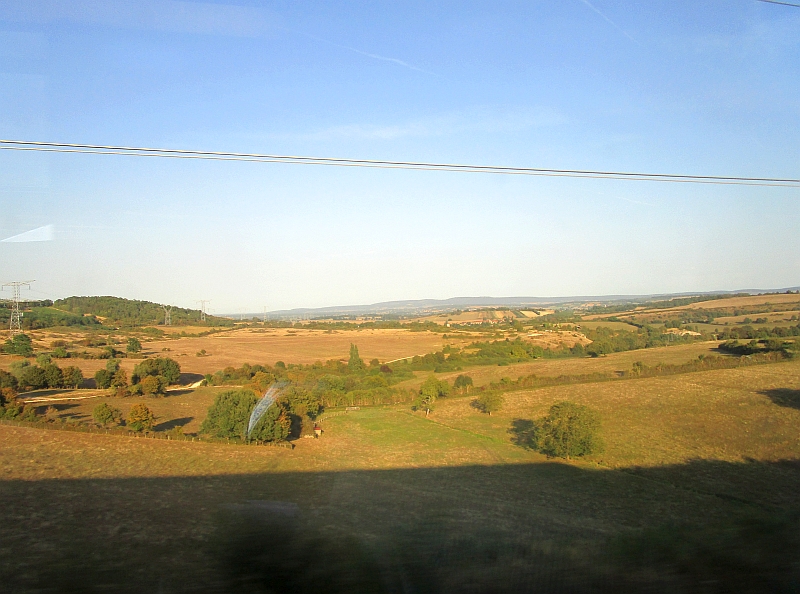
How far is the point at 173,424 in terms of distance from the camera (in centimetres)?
541

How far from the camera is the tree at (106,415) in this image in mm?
5293

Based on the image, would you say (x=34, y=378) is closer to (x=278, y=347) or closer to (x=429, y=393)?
(x=278, y=347)

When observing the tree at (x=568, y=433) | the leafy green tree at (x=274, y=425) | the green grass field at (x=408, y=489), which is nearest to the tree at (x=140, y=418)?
the green grass field at (x=408, y=489)

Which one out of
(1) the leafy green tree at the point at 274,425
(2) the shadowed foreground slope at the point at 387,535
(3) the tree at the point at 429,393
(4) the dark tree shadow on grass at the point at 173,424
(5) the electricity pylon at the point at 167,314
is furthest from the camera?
(5) the electricity pylon at the point at 167,314

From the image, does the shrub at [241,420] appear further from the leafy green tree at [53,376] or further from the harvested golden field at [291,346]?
the leafy green tree at [53,376]

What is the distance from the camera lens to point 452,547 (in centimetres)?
341

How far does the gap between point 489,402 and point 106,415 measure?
438 centimetres

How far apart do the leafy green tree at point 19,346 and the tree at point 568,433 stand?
20.8ft

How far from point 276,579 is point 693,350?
327 inches

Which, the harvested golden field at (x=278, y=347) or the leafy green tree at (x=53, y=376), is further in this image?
the harvested golden field at (x=278, y=347)

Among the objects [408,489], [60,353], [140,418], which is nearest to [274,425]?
[140,418]

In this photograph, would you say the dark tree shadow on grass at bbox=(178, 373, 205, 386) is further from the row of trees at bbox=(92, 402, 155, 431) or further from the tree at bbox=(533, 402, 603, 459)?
the tree at bbox=(533, 402, 603, 459)

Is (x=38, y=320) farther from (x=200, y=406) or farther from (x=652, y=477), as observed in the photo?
(x=652, y=477)

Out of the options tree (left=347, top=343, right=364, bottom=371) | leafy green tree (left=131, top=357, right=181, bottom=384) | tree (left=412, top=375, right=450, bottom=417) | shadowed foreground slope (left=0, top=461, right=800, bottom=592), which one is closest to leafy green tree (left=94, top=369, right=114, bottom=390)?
leafy green tree (left=131, top=357, right=181, bottom=384)
